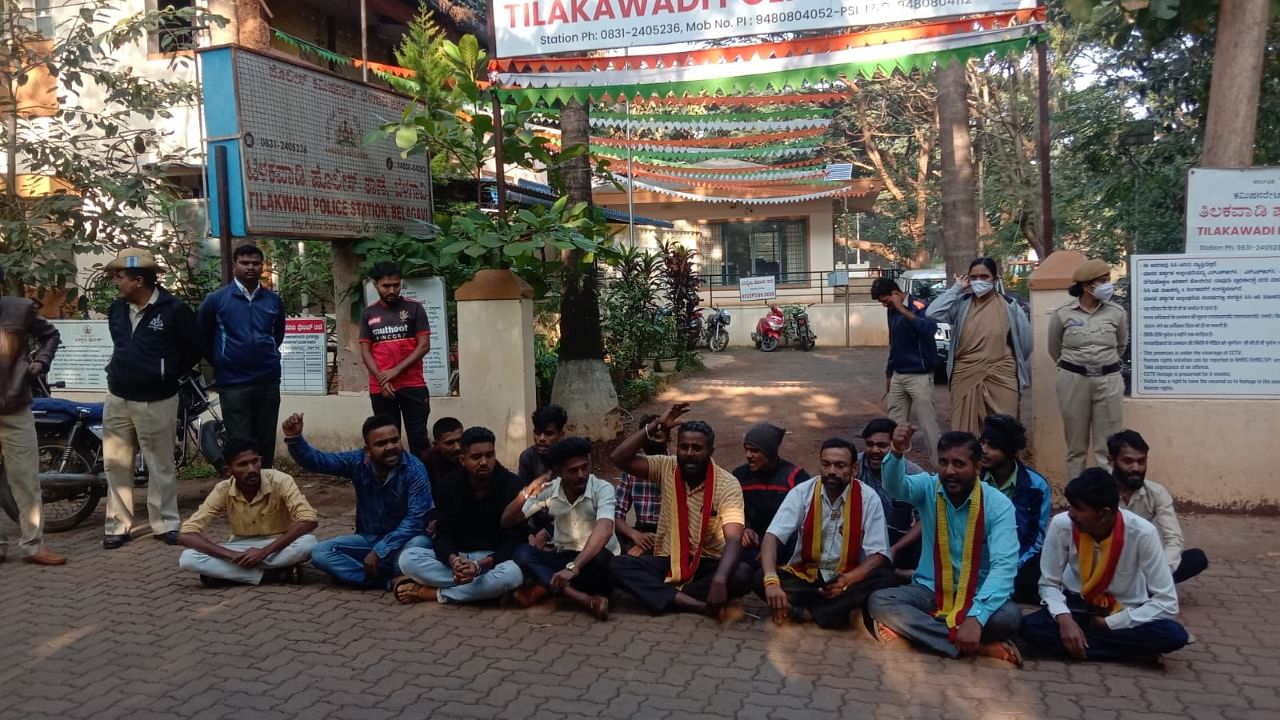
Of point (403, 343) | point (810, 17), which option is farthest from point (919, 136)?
point (403, 343)

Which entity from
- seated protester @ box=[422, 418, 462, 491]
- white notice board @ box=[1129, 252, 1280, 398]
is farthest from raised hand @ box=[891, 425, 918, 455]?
white notice board @ box=[1129, 252, 1280, 398]

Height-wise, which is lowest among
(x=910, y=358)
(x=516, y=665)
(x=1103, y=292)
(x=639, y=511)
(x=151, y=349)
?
(x=516, y=665)

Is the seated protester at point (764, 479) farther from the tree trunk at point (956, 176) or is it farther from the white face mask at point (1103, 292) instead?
the tree trunk at point (956, 176)

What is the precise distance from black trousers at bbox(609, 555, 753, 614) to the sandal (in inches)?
40.4

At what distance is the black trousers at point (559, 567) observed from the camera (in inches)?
199

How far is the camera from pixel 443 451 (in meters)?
5.80

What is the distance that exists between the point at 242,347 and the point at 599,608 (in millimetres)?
3231

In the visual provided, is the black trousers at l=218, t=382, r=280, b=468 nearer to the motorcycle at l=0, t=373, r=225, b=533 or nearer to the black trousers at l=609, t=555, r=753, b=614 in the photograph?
the motorcycle at l=0, t=373, r=225, b=533

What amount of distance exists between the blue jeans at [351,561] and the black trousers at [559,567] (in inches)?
25.0

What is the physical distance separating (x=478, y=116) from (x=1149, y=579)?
5.89m

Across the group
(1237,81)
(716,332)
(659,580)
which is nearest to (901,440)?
(659,580)

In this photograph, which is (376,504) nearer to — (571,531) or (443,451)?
(443,451)

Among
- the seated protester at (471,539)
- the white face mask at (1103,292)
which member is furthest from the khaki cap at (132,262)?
the white face mask at (1103,292)

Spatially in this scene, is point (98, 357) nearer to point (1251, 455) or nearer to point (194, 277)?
point (194, 277)
